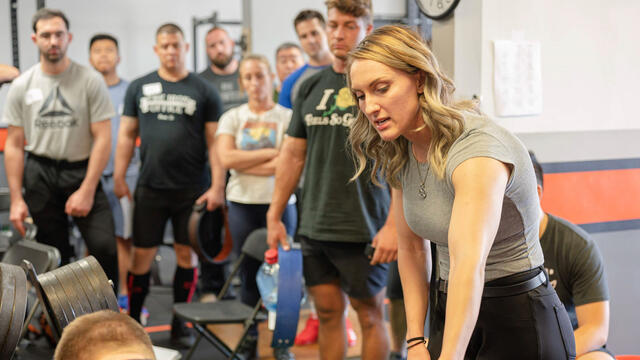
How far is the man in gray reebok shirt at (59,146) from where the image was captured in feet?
12.0

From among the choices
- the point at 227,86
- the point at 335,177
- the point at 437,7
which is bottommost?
the point at 335,177

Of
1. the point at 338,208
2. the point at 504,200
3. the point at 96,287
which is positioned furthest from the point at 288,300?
the point at 504,200

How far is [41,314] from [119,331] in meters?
3.05

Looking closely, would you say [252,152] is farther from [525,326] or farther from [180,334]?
[525,326]

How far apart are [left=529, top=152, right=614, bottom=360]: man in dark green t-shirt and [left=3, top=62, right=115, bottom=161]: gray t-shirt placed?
8.26 feet

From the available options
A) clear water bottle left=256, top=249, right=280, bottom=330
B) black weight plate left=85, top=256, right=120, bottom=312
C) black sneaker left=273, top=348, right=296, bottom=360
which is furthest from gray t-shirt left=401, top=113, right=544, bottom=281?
black sneaker left=273, top=348, right=296, bottom=360

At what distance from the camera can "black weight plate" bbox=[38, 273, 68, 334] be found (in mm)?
1942

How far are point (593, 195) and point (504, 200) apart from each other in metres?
1.94

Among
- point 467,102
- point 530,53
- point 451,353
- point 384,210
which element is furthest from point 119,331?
point 530,53

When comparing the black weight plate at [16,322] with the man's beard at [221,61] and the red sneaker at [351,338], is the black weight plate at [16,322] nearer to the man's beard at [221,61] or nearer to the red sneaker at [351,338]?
the red sneaker at [351,338]

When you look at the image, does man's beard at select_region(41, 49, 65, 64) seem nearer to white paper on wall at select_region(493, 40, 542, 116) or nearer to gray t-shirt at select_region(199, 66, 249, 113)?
gray t-shirt at select_region(199, 66, 249, 113)

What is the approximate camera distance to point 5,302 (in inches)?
71.7

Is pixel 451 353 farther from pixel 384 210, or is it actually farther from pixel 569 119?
pixel 569 119

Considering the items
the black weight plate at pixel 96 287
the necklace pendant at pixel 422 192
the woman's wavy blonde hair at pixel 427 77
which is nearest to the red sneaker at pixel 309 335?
the black weight plate at pixel 96 287
